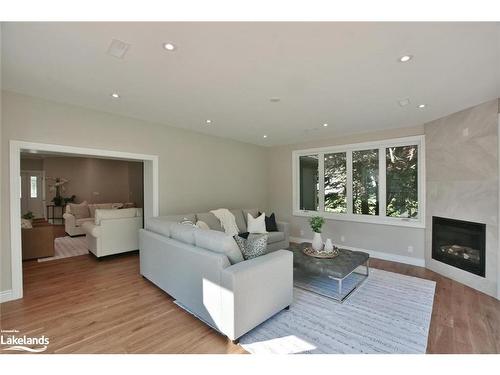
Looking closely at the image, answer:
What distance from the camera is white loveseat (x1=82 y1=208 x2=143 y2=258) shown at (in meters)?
4.18

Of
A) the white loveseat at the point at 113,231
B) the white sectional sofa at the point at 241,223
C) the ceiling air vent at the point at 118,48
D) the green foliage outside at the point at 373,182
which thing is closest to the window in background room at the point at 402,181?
the green foliage outside at the point at 373,182

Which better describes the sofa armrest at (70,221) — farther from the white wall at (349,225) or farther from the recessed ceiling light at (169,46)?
the recessed ceiling light at (169,46)

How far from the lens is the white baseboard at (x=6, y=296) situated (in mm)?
2640

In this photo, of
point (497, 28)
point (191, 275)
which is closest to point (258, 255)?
→ point (191, 275)

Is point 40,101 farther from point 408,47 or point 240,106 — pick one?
point 408,47

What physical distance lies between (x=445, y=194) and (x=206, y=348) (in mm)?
4148

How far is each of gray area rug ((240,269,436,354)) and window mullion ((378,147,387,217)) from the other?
174cm

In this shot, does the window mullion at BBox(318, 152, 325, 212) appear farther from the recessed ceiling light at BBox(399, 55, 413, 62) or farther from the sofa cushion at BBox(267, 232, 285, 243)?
the recessed ceiling light at BBox(399, 55, 413, 62)

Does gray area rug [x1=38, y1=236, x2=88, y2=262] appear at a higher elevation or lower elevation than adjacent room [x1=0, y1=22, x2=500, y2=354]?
lower

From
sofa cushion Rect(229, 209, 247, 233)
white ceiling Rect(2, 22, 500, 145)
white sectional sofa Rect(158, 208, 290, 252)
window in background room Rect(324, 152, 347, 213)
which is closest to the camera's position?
white ceiling Rect(2, 22, 500, 145)

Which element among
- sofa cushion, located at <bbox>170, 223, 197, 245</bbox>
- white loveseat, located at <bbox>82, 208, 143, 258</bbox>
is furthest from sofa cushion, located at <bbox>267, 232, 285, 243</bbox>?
white loveseat, located at <bbox>82, 208, 143, 258</bbox>

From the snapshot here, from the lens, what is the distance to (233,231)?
14.3 ft

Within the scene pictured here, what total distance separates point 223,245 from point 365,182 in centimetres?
383

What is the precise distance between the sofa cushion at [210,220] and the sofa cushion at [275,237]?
3.15ft
